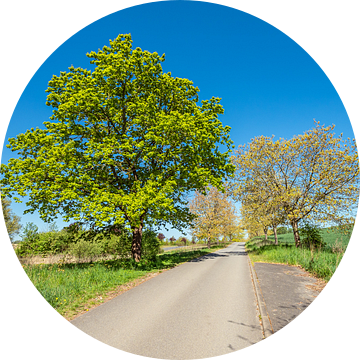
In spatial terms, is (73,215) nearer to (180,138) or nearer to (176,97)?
(180,138)

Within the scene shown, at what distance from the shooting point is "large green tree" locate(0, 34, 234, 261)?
11789 millimetres

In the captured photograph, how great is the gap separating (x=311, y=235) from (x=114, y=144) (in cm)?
1875

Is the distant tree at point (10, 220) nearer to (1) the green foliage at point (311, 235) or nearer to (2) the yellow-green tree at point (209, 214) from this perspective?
(2) the yellow-green tree at point (209, 214)

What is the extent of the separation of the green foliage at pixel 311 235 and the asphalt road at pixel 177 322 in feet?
46.2

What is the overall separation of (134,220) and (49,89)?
33.5 ft

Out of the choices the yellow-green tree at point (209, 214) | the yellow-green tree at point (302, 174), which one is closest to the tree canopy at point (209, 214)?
the yellow-green tree at point (209, 214)

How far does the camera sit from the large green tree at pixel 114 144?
11789 mm

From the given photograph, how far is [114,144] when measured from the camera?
12.5 m

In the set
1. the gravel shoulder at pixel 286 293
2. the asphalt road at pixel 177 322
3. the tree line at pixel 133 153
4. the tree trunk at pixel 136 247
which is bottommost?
the gravel shoulder at pixel 286 293

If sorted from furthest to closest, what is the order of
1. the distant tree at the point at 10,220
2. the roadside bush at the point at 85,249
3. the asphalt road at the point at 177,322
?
the distant tree at the point at 10,220, the roadside bush at the point at 85,249, the asphalt road at the point at 177,322

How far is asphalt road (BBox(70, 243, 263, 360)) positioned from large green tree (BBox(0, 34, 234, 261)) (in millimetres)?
4678

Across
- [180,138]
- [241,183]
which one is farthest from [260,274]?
[241,183]

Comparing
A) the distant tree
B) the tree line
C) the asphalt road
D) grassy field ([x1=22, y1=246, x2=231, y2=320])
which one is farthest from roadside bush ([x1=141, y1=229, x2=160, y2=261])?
the distant tree

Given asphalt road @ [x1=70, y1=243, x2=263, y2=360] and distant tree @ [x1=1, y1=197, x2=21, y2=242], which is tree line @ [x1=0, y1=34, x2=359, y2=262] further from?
distant tree @ [x1=1, y1=197, x2=21, y2=242]
